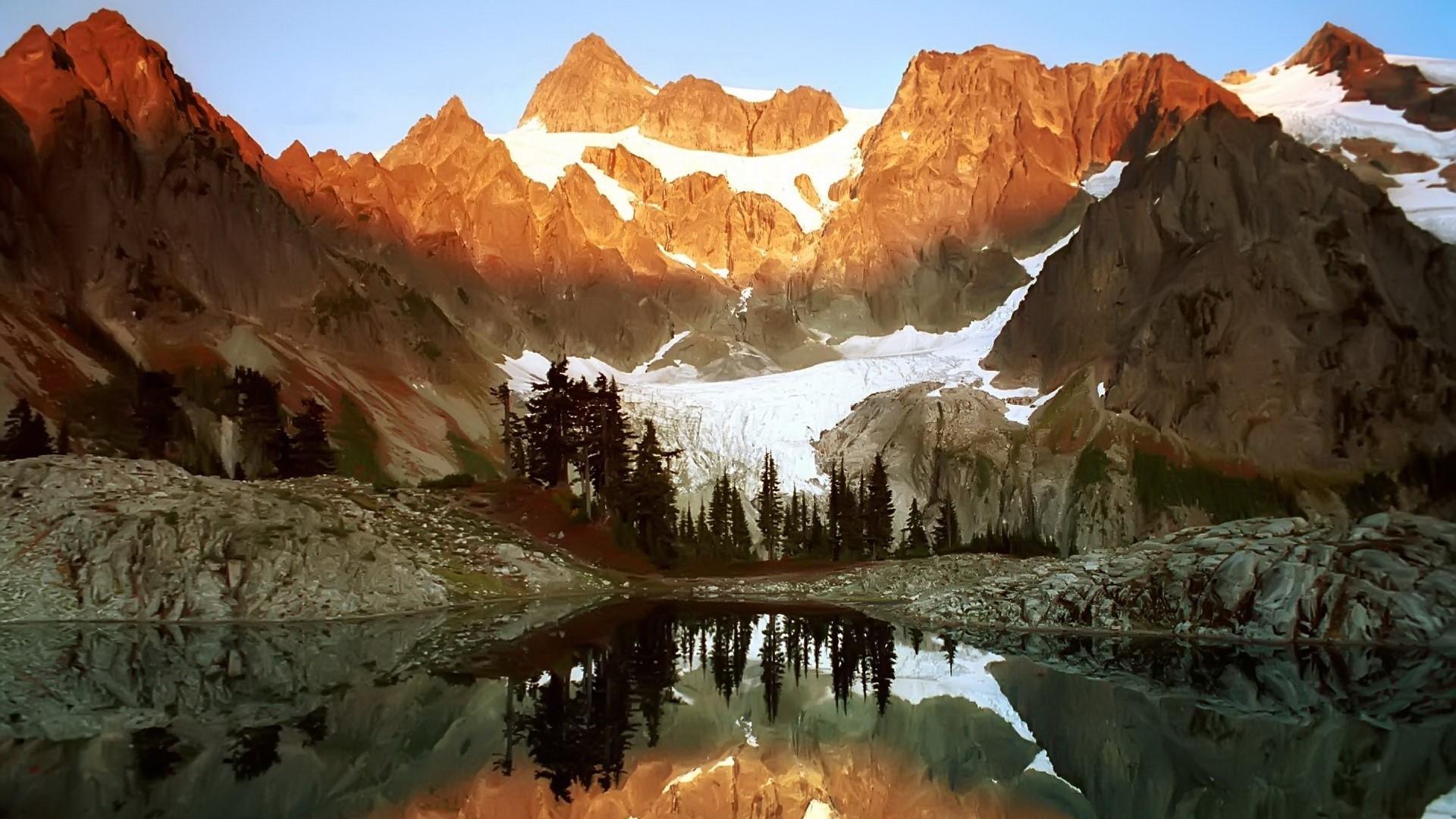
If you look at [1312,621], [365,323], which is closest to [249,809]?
[1312,621]

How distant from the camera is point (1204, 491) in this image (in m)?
156

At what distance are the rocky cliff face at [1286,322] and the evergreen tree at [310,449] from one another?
5044 inches

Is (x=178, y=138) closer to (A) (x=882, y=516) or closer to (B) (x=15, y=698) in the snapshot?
(A) (x=882, y=516)

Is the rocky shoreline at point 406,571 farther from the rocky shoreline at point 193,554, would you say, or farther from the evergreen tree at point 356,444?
the evergreen tree at point 356,444


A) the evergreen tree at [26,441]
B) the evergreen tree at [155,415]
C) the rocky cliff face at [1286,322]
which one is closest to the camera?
the evergreen tree at [26,441]

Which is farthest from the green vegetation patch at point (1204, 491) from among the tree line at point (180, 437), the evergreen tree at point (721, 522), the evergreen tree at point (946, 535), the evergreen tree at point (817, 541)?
→ the tree line at point (180, 437)

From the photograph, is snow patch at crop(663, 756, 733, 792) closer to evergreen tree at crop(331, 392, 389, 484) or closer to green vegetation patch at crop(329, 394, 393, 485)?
green vegetation patch at crop(329, 394, 393, 485)

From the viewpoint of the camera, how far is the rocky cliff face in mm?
161000

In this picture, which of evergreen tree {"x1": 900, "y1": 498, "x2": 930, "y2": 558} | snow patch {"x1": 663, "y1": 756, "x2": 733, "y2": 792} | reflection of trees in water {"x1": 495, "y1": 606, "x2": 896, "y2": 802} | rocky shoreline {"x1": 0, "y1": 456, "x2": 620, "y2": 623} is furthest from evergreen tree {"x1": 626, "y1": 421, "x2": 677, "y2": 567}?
snow patch {"x1": 663, "y1": 756, "x2": 733, "y2": 792}

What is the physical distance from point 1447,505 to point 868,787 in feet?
523

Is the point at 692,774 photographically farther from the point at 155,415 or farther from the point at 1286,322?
the point at 1286,322

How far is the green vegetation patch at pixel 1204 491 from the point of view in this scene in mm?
151625

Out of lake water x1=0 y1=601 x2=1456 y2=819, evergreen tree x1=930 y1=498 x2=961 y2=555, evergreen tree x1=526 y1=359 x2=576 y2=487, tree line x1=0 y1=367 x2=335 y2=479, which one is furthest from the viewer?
evergreen tree x1=930 y1=498 x2=961 y2=555

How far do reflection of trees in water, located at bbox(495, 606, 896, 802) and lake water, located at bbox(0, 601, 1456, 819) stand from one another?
0.14 m
